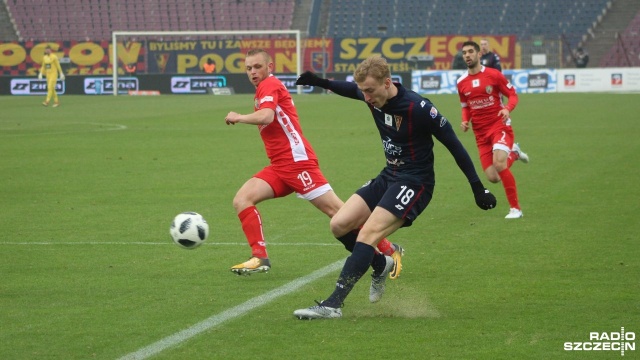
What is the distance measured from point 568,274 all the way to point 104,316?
3.83 m

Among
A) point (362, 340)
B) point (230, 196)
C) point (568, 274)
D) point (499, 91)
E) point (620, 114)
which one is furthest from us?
point (620, 114)

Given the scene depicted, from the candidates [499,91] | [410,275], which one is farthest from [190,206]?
[410,275]

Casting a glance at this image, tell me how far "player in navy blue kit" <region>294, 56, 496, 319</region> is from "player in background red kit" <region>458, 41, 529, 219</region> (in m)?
5.48

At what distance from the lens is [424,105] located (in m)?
7.27

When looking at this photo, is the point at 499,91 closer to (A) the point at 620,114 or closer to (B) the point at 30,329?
(B) the point at 30,329

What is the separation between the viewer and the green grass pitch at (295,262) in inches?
257

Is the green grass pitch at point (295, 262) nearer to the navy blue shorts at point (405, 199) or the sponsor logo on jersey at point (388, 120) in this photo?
the navy blue shorts at point (405, 199)

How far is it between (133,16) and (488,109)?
46.5m

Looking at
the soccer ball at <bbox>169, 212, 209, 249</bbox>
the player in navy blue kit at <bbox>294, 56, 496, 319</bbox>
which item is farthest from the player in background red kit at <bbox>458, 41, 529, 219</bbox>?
the player in navy blue kit at <bbox>294, 56, 496, 319</bbox>

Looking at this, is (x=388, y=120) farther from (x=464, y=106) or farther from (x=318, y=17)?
(x=318, y=17)

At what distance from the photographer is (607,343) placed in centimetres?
630

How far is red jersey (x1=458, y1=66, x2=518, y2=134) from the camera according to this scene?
1308 cm

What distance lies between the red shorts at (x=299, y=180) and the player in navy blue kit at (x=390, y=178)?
1.41m

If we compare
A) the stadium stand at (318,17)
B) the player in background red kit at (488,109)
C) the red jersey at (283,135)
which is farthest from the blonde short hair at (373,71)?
the stadium stand at (318,17)
